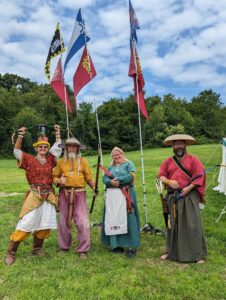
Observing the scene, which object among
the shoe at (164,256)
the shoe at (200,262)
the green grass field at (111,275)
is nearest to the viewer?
the green grass field at (111,275)

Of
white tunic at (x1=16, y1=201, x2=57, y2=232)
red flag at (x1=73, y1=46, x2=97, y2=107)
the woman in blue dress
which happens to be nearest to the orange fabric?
white tunic at (x1=16, y1=201, x2=57, y2=232)

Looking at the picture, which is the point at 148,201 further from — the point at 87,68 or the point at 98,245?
the point at 87,68

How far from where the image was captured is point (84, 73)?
6195 millimetres

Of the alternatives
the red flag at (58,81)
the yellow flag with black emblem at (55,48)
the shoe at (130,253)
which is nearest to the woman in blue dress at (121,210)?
the shoe at (130,253)

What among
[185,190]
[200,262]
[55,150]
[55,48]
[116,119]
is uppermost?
[116,119]

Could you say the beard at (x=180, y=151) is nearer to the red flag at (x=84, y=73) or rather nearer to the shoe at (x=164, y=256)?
the shoe at (x=164, y=256)

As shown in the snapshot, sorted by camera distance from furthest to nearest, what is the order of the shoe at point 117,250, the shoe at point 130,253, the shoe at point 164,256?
the shoe at point 117,250 < the shoe at point 130,253 < the shoe at point 164,256

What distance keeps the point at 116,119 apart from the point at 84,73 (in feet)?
133

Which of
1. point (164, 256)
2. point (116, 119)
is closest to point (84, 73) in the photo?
point (164, 256)

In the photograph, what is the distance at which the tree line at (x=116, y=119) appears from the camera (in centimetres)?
4447

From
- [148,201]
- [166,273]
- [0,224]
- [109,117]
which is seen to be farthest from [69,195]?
[109,117]

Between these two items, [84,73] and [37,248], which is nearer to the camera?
[37,248]

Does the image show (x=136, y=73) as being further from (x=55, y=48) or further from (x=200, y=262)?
(x=200, y=262)

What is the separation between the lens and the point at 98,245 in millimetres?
5777
